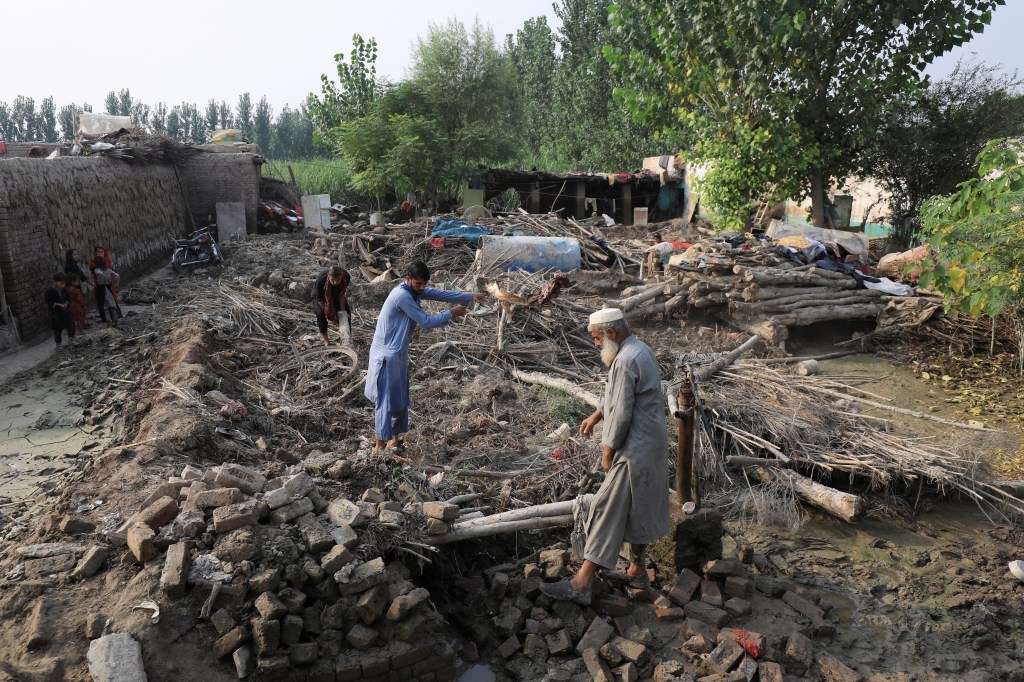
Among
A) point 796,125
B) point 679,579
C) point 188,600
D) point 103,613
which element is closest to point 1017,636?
point 679,579

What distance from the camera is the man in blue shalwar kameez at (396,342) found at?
5.42 metres

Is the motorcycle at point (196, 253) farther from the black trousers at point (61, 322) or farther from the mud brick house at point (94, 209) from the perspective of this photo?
the black trousers at point (61, 322)

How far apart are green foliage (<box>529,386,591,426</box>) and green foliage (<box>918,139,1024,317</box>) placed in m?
4.26

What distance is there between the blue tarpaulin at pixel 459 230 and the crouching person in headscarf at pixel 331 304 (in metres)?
5.72

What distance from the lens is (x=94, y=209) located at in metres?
12.0

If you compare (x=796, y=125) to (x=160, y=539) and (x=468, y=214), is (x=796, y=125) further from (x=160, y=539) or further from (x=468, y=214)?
(x=160, y=539)

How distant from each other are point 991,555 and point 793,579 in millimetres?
1707

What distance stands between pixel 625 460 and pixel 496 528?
0.98m

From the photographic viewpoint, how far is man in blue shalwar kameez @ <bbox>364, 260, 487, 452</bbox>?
17.8ft

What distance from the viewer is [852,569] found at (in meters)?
4.99

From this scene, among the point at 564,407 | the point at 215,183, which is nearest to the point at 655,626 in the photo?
the point at 564,407

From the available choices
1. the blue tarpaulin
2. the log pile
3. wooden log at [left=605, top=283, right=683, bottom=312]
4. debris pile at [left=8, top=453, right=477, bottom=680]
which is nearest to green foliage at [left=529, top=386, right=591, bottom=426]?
wooden log at [left=605, top=283, right=683, bottom=312]

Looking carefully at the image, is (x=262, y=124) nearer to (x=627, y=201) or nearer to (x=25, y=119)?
(x=25, y=119)

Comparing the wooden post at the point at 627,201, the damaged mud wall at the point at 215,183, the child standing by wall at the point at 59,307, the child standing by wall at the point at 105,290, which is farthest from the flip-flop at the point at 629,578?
the wooden post at the point at 627,201
